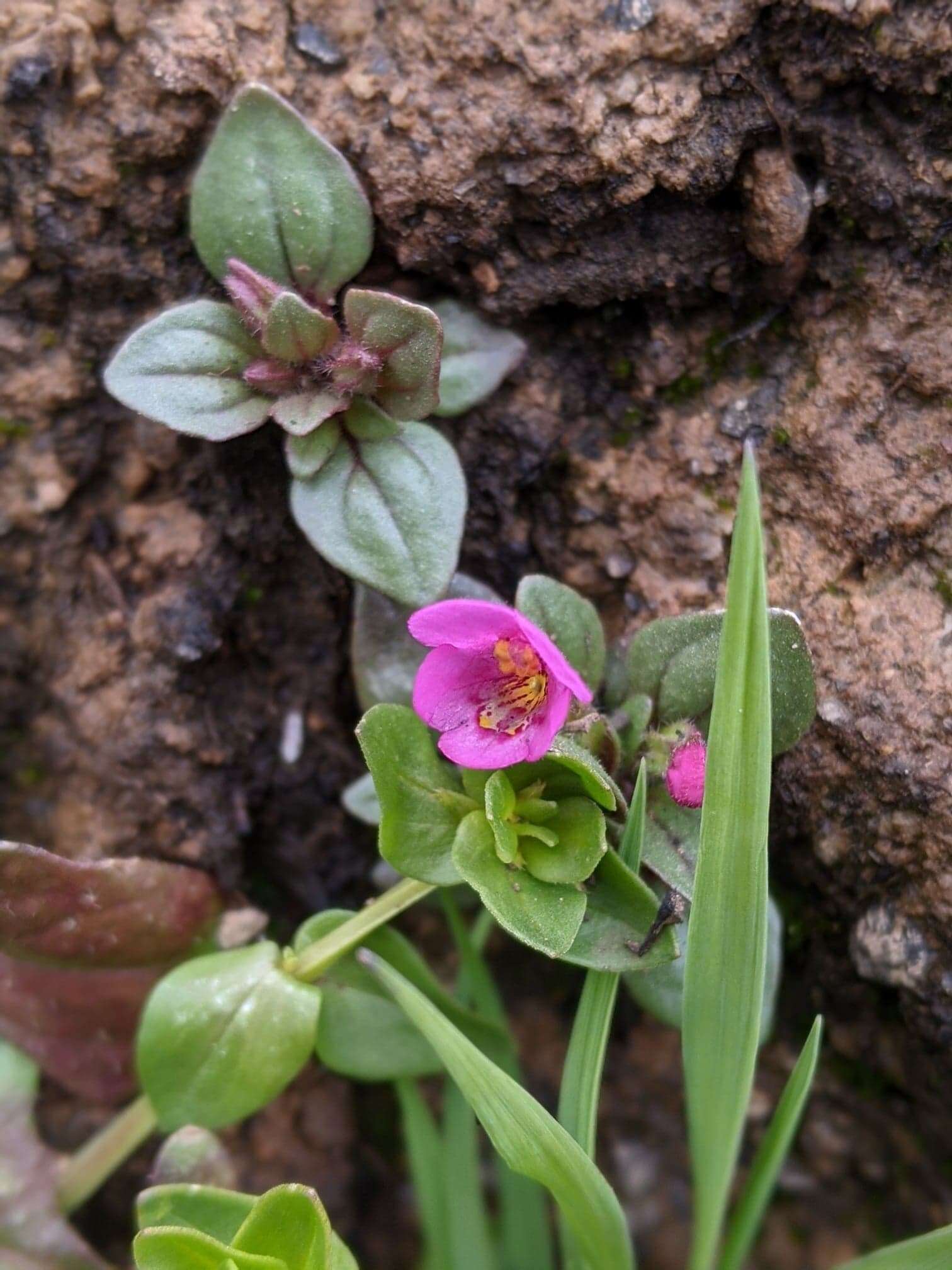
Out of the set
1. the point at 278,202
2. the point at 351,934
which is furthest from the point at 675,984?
the point at 278,202

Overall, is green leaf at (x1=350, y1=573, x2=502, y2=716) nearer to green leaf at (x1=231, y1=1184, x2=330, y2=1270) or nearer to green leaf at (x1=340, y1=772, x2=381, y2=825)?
green leaf at (x1=340, y1=772, x2=381, y2=825)

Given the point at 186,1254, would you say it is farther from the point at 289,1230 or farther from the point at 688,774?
the point at 688,774

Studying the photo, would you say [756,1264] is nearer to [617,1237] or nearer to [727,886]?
[617,1237]

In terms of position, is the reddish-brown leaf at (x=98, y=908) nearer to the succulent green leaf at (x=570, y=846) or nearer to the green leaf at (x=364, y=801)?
the green leaf at (x=364, y=801)

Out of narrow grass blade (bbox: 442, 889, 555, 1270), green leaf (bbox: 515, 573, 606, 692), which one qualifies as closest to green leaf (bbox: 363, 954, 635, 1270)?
narrow grass blade (bbox: 442, 889, 555, 1270)

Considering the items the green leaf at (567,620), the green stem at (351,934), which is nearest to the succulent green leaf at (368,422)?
the green leaf at (567,620)

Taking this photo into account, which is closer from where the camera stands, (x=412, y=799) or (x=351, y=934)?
(x=412, y=799)
